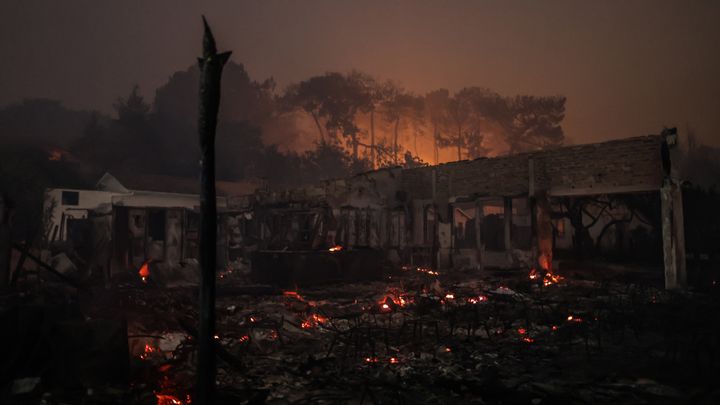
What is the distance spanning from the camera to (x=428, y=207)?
22375 mm

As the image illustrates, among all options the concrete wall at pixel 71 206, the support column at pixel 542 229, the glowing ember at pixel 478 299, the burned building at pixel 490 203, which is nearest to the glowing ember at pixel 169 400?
the glowing ember at pixel 478 299

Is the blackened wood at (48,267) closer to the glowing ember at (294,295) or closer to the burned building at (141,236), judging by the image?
the burned building at (141,236)

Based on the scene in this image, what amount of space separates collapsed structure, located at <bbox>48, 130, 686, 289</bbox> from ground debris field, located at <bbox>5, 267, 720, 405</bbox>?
4194 millimetres

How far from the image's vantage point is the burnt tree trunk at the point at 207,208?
392 cm

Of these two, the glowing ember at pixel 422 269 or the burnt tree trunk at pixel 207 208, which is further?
the glowing ember at pixel 422 269

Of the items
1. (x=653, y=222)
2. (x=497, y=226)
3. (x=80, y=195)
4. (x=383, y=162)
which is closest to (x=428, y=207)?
(x=497, y=226)

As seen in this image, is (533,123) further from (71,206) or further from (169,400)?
(169,400)

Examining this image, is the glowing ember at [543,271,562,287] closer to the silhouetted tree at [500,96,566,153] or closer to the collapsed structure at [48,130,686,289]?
the collapsed structure at [48,130,686,289]

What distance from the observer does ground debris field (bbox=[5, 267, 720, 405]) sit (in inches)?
214

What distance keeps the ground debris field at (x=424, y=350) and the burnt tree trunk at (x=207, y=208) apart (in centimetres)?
A: 105

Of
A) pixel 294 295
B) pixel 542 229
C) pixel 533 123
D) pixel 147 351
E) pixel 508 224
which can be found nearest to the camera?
pixel 147 351

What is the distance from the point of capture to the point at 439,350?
7590 mm

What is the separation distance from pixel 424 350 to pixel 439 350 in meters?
0.25

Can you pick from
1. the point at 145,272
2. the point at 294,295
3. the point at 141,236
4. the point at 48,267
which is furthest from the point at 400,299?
the point at 141,236
